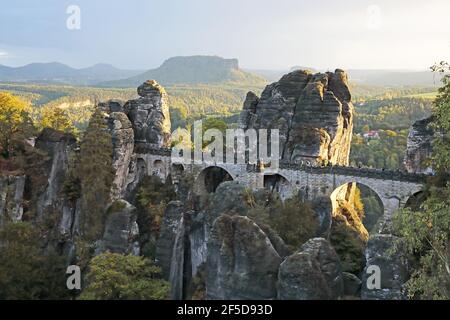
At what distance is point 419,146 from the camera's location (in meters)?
33.8

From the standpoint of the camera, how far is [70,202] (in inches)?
1441

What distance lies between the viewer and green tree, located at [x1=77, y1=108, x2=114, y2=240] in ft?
112

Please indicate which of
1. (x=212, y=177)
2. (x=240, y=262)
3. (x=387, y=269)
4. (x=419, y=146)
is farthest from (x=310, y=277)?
(x=212, y=177)

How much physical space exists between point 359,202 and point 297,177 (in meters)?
15.5

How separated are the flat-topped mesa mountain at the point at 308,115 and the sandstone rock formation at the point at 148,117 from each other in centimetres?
671

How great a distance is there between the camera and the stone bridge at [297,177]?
32938 millimetres

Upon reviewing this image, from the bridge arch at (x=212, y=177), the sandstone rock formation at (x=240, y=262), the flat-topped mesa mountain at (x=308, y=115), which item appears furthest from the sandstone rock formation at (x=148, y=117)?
A: the sandstone rock formation at (x=240, y=262)

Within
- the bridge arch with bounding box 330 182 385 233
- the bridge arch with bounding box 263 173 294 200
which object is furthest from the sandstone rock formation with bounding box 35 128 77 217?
the bridge arch with bounding box 330 182 385 233

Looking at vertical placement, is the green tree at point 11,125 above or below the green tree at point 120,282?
above

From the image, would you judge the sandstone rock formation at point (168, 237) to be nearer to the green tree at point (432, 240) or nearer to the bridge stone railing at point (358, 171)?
the bridge stone railing at point (358, 171)

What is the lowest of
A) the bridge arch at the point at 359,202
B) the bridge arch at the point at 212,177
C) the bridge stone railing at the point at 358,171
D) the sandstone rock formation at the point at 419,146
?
the bridge arch at the point at 359,202

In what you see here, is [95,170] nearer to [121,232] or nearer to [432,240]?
[121,232]

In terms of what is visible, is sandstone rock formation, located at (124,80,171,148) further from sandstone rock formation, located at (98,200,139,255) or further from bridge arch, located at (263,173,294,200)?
sandstone rock formation, located at (98,200,139,255)

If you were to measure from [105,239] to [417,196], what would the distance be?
19304mm
